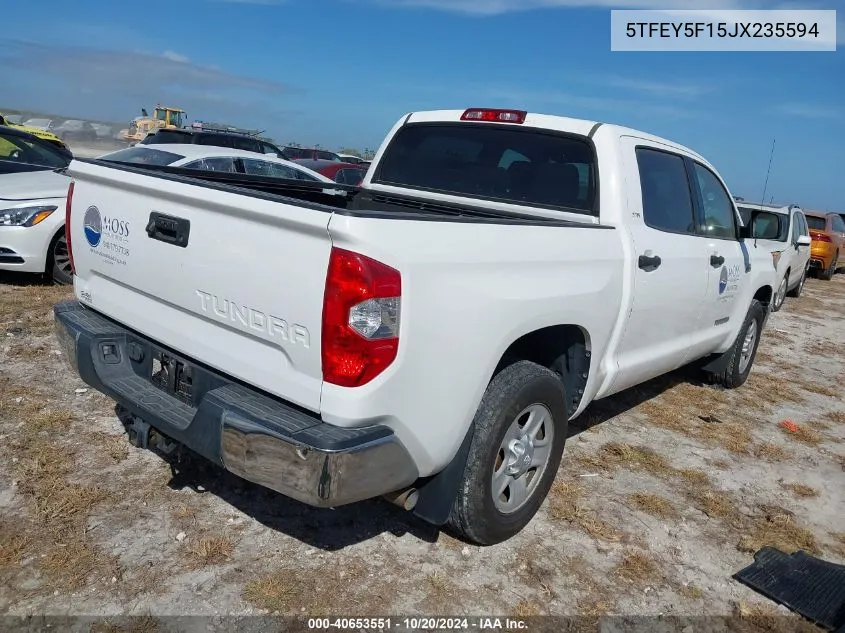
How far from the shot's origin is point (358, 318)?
2227mm

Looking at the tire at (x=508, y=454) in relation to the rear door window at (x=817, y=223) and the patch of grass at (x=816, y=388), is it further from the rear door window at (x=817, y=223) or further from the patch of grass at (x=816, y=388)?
the rear door window at (x=817, y=223)

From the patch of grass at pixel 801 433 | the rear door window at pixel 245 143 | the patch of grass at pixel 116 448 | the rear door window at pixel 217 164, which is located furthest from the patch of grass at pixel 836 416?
the rear door window at pixel 245 143

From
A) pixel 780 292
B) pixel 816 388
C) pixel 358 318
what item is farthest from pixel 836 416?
pixel 780 292

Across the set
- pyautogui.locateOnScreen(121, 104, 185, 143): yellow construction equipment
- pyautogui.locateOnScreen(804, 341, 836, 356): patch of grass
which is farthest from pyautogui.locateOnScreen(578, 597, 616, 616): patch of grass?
pyautogui.locateOnScreen(121, 104, 185, 143): yellow construction equipment

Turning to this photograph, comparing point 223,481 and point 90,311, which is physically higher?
point 90,311

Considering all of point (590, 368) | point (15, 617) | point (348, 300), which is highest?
point (348, 300)

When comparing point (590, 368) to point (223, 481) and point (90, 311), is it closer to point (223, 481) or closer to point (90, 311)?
point (223, 481)

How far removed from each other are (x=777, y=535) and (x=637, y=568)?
38.6 inches

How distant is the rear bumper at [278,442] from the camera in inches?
87.8

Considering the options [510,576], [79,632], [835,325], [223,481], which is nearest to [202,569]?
[79,632]

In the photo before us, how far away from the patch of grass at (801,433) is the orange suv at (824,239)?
1171 cm

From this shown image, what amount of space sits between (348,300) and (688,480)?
2888 millimetres

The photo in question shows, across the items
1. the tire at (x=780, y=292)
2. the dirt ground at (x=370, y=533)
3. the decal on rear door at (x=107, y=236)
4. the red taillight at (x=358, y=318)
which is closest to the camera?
the red taillight at (x=358, y=318)

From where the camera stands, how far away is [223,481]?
3.52 m
